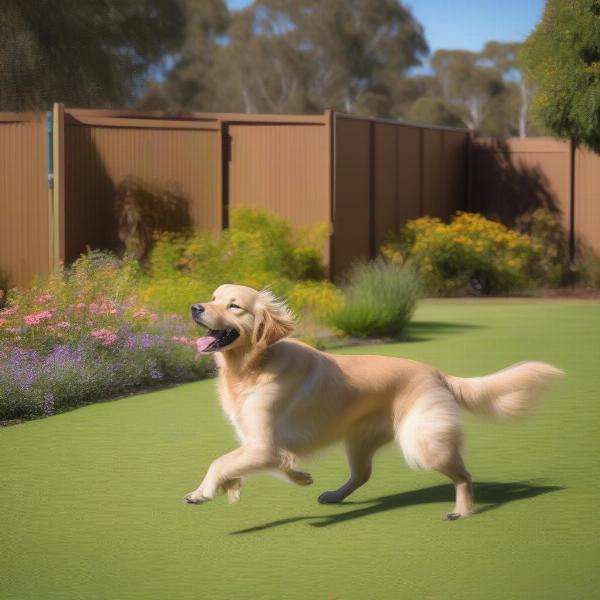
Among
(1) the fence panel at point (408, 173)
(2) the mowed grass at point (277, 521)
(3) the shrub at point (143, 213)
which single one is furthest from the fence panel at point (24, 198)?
A: (2) the mowed grass at point (277, 521)

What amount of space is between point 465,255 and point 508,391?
55.7ft

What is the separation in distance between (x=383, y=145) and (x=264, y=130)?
10.6ft

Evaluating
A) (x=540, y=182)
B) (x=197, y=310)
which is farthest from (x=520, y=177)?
(x=197, y=310)

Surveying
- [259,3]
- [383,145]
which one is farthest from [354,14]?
[383,145]

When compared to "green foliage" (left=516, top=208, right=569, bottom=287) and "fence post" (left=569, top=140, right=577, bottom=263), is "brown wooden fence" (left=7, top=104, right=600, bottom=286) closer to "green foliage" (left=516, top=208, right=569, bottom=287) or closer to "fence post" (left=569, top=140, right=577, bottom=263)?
"fence post" (left=569, top=140, right=577, bottom=263)

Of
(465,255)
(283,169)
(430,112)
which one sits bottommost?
(465,255)

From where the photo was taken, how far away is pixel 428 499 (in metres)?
7.11

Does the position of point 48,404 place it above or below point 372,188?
below

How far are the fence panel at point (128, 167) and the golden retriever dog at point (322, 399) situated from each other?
42.7 feet

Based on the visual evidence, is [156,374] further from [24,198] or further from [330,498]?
[24,198]

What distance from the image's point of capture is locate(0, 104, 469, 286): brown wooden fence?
18.7 m

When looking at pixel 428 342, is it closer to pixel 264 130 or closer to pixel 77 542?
pixel 264 130

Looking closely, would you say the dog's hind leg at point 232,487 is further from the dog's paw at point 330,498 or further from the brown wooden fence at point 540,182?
the brown wooden fence at point 540,182

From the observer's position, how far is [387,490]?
7395 millimetres
